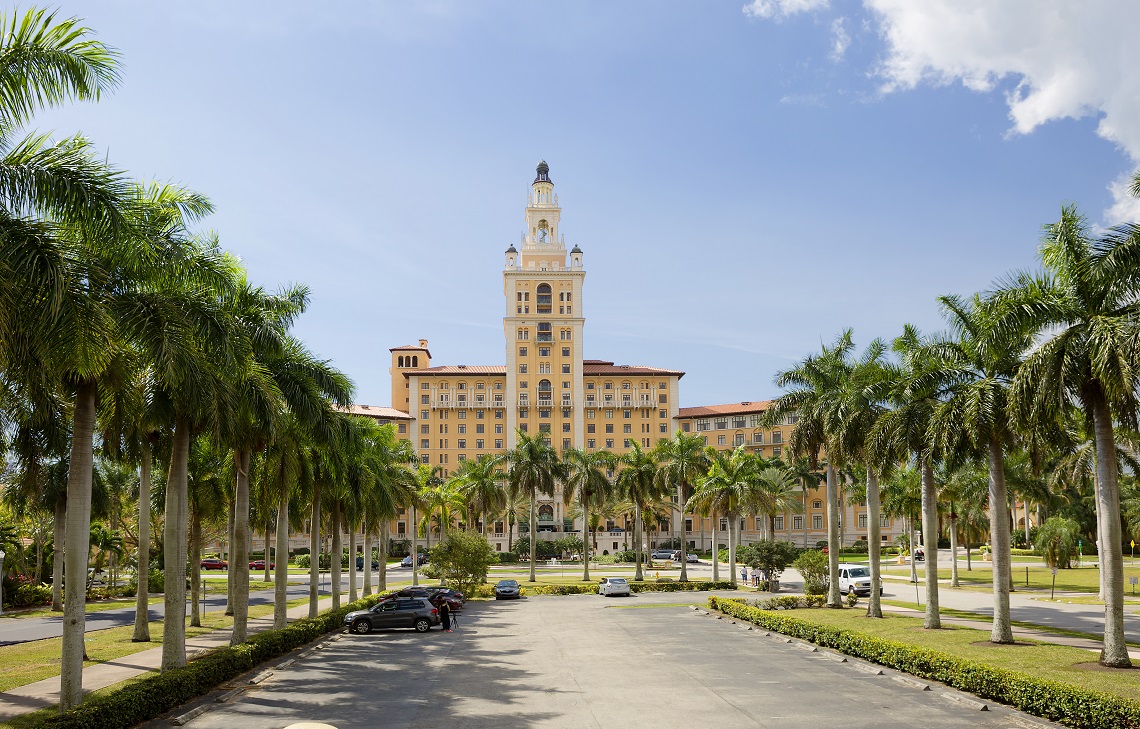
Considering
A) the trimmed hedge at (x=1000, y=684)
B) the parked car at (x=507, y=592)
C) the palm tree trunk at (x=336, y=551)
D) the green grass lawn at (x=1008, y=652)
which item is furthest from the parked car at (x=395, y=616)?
the parked car at (x=507, y=592)

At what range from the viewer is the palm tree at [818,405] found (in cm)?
3781

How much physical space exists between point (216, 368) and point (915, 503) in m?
56.4

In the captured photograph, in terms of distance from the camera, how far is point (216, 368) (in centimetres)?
1967

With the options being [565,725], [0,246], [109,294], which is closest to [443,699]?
[565,725]

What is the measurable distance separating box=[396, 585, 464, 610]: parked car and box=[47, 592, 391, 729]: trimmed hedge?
12.7m

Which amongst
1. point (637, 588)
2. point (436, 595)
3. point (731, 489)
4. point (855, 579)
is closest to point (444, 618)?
point (436, 595)

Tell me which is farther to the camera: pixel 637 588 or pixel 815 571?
pixel 637 588

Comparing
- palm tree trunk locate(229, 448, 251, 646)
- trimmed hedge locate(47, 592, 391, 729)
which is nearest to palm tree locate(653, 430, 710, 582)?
trimmed hedge locate(47, 592, 391, 729)

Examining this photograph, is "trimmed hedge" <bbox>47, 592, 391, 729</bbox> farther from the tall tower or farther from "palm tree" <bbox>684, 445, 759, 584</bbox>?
the tall tower

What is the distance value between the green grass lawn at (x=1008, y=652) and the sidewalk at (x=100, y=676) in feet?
70.5

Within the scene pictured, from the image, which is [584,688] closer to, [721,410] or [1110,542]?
[1110,542]

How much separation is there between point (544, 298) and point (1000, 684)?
12660cm

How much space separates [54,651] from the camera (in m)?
28.2

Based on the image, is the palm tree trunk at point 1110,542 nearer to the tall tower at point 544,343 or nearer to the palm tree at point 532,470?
the palm tree at point 532,470
